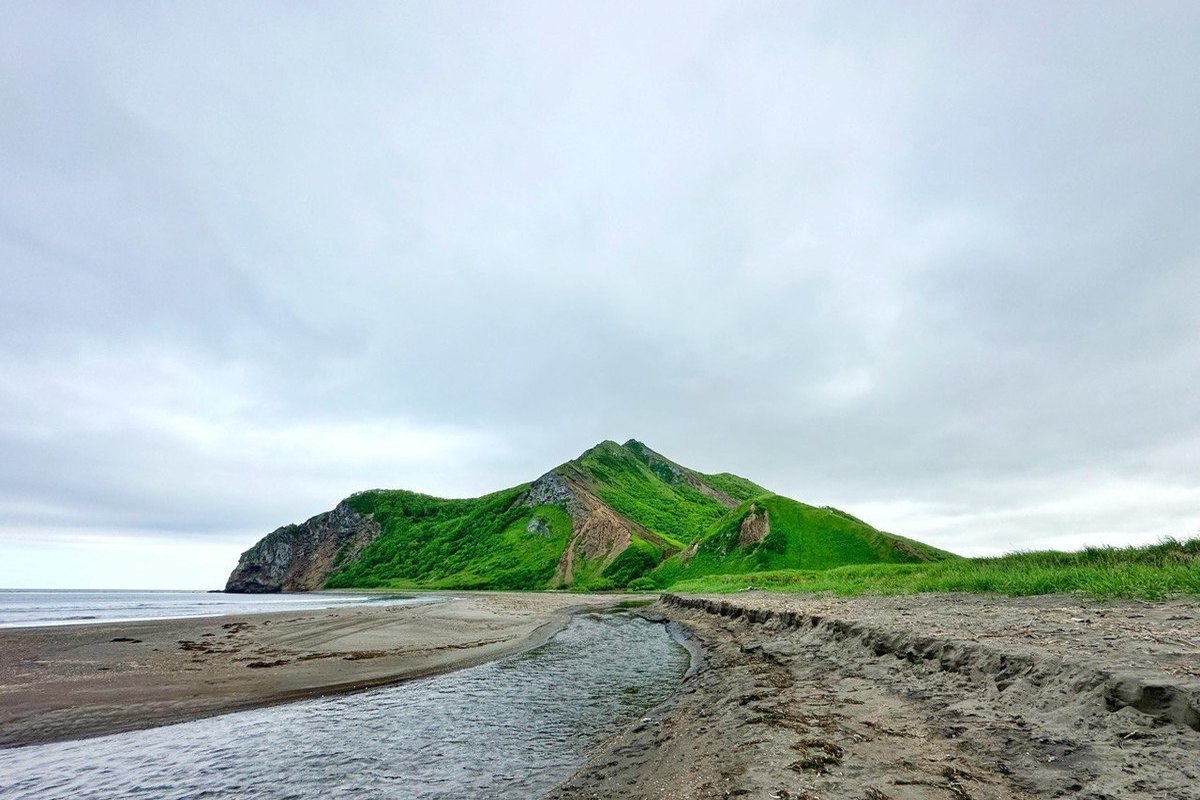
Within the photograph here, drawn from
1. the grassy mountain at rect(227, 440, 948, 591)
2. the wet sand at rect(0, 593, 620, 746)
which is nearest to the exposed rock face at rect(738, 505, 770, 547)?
the grassy mountain at rect(227, 440, 948, 591)

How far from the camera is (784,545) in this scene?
99188 millimetres

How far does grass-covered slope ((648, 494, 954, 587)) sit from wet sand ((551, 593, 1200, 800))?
8763 centimetres

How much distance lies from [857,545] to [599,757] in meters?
102

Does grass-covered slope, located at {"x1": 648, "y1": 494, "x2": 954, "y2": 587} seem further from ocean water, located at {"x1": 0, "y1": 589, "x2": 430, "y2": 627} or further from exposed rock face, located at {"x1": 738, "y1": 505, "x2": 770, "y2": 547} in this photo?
ocean water, located at {"x1": 0, "y1": 589, "x2": 430, "y2": 627}

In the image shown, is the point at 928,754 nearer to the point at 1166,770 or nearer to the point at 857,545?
the point at 1166,770

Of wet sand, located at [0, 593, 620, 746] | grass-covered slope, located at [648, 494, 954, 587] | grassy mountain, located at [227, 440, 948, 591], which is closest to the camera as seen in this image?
→ wet sand, located at [0, 593, 620, 746]

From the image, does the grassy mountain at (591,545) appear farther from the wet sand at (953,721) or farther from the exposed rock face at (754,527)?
the wet sand at (953,721)

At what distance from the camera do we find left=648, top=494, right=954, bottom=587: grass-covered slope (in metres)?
94.8

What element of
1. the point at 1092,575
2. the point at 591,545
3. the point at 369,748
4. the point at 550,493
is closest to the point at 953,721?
the point at 369,748

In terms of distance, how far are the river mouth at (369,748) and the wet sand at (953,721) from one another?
4.67 ft

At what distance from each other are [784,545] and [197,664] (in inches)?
3732

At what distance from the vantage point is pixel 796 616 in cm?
2097

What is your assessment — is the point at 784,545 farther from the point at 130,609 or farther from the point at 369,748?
the point at 130,609

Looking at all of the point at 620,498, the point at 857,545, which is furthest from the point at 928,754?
the point at 620,498
